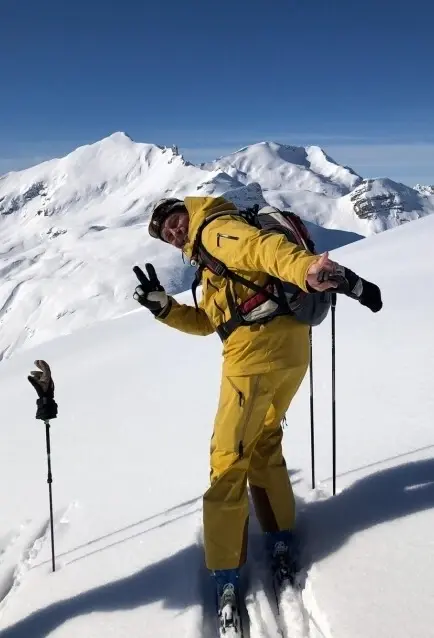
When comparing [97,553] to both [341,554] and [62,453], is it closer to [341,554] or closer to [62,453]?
[341,554]

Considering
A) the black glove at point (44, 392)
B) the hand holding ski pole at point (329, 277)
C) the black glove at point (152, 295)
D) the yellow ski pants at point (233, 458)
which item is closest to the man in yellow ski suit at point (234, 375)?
the yellow ski pants at point (233, 458)

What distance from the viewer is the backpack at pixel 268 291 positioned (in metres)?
3.38

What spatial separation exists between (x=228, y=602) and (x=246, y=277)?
1.87m

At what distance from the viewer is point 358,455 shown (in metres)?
4.57

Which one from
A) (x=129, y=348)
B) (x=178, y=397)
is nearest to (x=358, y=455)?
(x=178, y=397)

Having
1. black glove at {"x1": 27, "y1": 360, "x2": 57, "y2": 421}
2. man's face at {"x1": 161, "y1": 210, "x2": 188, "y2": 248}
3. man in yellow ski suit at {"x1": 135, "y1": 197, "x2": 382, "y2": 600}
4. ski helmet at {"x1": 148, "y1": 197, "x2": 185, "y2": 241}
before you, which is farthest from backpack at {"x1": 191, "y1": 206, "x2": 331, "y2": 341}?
black glove at {"x1": 27, "y1": 360, "x2": 57, "y2": 421}

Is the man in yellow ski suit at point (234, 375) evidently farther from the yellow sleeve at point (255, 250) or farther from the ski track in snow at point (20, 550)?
the ski track in snow at point (20, 550)

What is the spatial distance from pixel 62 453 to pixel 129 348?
474 cm

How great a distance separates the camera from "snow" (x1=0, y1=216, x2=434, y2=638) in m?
3.21

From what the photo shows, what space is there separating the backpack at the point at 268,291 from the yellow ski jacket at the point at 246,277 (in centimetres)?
4

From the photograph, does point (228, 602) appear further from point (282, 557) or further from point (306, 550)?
point (306, 550)

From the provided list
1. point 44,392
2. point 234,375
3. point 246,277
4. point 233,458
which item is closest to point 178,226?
point 246,277

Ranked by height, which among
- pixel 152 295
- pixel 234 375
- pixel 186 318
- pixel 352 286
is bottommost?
pixel 234 375

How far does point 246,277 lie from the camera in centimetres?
339
